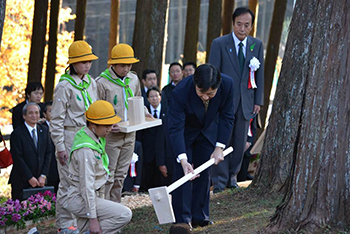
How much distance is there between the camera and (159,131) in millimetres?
10094

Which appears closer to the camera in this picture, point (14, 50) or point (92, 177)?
point (92, 177)

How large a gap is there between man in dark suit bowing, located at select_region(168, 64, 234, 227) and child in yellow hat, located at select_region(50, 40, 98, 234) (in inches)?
45.0

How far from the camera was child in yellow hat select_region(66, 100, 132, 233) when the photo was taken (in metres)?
5.62

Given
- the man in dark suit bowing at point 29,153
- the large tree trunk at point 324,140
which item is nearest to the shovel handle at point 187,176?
the large tree trunk at point 324,140

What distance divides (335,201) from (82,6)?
1004 centimetres

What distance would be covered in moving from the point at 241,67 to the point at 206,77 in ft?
8.70

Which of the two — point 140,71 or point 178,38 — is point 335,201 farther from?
point 178,38

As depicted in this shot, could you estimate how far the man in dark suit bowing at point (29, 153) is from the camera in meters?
8.44

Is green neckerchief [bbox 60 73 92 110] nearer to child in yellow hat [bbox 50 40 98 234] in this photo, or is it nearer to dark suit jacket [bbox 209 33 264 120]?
child in yellow hat [bbox 50 40 98 234]

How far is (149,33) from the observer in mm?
11938

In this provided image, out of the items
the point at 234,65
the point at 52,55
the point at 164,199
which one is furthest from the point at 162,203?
the point at 52,55

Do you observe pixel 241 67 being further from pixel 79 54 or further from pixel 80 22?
pixel 80 22

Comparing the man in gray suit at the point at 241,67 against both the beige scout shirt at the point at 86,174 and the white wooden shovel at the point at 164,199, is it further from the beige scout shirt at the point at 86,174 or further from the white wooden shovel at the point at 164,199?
the beige scout shirt at the point at 86,174

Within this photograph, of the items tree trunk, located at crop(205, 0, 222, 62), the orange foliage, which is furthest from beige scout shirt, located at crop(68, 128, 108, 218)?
the orange foliage
